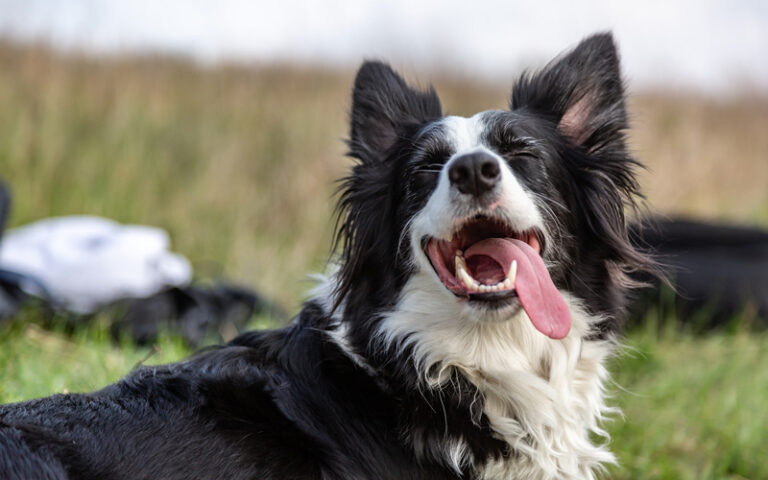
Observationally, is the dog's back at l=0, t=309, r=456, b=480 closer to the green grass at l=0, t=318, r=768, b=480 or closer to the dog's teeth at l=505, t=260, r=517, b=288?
the dog's teeth at l=505, t=260, r=517, b=288

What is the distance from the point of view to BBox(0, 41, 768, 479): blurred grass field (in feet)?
14.6

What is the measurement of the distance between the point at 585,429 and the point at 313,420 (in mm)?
977

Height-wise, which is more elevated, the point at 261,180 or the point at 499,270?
the point at 499,270

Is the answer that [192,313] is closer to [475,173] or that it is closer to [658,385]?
[658,385]

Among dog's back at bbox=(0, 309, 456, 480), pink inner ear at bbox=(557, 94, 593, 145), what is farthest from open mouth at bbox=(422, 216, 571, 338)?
pink inner ear at bbox=(557, 94, 593, 145)

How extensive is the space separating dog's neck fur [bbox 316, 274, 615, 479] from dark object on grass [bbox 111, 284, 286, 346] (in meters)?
2.71

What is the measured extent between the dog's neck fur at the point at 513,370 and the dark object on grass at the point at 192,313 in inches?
107

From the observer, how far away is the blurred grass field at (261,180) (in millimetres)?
4457

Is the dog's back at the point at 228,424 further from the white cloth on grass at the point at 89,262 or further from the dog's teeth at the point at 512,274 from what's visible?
the white cloth on grass at the point at 89,262

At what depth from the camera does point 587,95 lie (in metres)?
3.10

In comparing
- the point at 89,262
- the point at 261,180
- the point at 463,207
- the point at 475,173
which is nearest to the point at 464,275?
the point at 463,207

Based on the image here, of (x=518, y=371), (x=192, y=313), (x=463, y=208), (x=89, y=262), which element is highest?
(x=463, y=208)

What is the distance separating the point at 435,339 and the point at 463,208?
1.54 ft

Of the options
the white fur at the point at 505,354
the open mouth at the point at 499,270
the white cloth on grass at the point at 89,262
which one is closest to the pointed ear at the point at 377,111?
the white fur at the point at 505,354
